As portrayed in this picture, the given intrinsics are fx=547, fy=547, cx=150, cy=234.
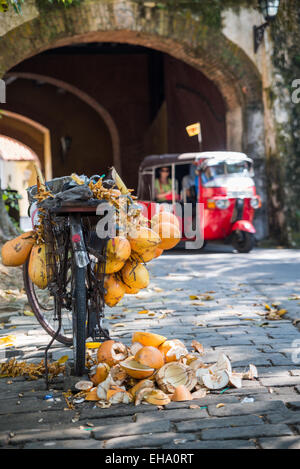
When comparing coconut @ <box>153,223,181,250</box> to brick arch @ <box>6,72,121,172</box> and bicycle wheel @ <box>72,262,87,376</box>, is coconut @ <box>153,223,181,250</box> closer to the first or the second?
bicycle wheel @ <box>72,262,87,376</box>

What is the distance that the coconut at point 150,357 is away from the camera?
2912mm

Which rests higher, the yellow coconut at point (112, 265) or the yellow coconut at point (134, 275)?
the yellow coconut at point (112, 265)

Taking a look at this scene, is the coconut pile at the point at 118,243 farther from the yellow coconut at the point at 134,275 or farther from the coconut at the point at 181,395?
the coconut at the point at 181,395

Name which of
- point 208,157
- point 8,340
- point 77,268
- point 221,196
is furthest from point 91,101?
point 77,268

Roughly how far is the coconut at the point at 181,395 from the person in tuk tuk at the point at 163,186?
8.58 meters

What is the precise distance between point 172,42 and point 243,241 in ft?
14.6

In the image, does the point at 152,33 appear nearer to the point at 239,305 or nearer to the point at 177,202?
the point at 177,202

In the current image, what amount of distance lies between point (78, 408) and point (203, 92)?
13.0m

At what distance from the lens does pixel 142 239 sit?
326cm

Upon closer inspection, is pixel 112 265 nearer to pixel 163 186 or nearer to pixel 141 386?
pixel 141 386

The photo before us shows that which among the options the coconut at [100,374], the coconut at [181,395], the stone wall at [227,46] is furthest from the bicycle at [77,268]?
the stone wall at [227,46]

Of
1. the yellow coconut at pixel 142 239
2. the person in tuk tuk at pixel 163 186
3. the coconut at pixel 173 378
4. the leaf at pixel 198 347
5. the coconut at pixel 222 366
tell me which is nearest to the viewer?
the coconut at pixel 173 378

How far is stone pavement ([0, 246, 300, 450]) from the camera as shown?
90.7 inches
